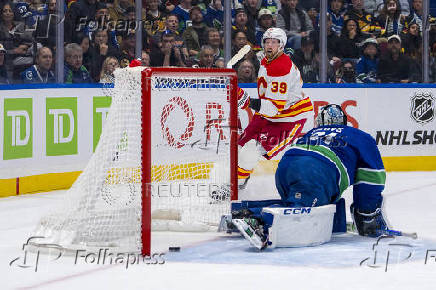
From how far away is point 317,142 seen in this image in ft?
16.0

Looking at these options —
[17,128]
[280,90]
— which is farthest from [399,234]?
[17,128]

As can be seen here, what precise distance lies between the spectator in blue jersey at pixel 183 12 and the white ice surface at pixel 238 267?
348 centimetres

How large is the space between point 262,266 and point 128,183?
0.97 meters

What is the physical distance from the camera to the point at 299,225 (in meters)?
4.65

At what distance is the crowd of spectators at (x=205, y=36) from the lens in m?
7.23

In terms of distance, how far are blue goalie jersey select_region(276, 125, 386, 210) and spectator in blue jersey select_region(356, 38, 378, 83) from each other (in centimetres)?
431

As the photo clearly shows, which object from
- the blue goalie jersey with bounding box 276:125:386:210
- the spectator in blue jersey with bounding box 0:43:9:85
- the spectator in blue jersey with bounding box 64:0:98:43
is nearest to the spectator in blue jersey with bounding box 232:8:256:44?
the spectator in blue jersey with bounding box 64:0:98:43

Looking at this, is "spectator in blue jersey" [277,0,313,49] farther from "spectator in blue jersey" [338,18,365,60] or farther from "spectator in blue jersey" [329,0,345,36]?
"spectator in blue jersey" [338,18,365,60]

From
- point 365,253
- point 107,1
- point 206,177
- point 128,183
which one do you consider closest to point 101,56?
point 107,1

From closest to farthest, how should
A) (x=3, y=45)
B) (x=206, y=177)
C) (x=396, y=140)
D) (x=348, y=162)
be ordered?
(x=348, y=162) < (x=206, y=177) < (x=3, y=45) < (x=396, y=140)

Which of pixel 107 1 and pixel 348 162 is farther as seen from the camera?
pixel 107 1

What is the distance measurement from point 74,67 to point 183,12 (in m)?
1.36

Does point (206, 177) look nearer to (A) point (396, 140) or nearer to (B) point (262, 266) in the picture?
(B) point (262, 266)

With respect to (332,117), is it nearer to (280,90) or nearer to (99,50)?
(280,90)
